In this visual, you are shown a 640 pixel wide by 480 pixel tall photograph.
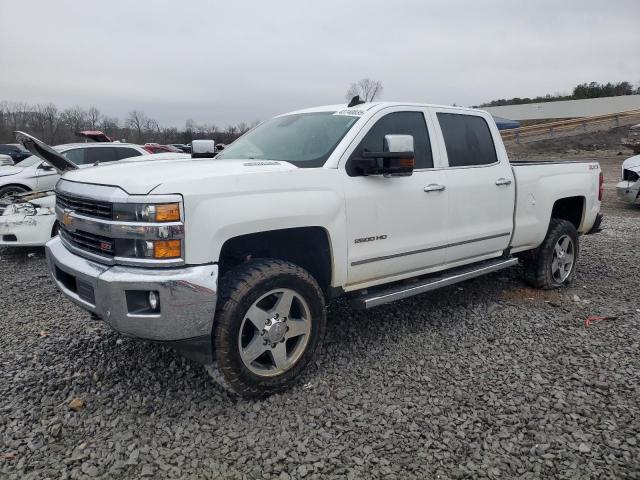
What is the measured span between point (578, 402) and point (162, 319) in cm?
261

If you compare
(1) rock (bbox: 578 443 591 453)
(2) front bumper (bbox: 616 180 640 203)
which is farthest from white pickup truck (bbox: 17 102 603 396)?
(2) front bumper (bbox: 616 180 640 203)

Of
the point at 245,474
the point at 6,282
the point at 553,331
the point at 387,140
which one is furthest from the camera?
the point at 6,282

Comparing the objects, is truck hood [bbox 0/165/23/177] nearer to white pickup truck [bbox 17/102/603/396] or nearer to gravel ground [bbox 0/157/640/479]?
gravel ground [bbox 0/157/640/479]

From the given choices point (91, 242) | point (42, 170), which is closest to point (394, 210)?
point (91, 242)

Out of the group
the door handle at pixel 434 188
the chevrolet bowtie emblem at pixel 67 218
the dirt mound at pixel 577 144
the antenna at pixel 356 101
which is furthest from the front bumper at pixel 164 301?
the dirt mound at pixel 577 144

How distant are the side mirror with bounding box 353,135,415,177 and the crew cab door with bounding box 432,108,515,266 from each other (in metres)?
0.79

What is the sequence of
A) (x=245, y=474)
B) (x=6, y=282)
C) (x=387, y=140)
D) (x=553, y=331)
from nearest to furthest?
(x=245, y=474)
(x=387, y=140)
(x=553, y=331)
(x=6, y=282)

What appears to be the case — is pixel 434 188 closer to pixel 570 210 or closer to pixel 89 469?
pixel 570 210

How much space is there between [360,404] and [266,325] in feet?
2.57

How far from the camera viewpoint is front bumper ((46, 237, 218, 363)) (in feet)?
8.52

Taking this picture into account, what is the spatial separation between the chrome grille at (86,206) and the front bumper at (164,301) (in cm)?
32

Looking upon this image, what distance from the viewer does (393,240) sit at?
3605 millimetres

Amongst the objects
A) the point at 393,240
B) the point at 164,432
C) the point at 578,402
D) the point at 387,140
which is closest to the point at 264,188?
the point at 387,140

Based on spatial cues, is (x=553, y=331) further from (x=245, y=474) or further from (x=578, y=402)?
(x=245, y=474)
